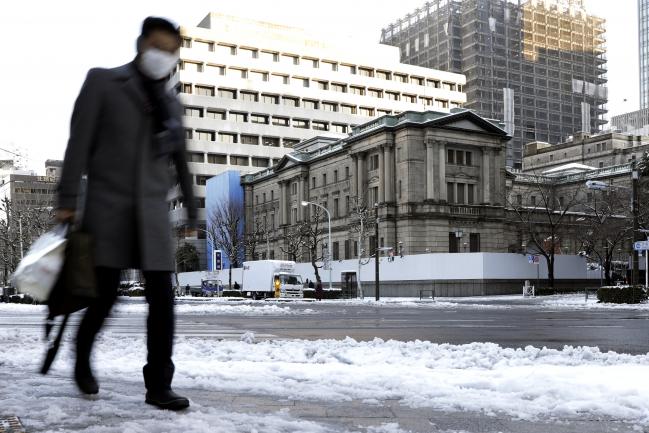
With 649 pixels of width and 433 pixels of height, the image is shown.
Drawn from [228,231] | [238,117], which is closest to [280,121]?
[238,117]

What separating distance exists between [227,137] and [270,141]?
630 cm

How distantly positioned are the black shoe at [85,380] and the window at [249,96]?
326ft

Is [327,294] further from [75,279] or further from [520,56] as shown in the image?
[520,56]

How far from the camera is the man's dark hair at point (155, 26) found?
157 inches

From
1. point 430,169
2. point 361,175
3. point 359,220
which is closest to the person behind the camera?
point 430,169

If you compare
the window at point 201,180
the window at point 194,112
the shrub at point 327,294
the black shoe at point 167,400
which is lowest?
the shrub at point 327,294

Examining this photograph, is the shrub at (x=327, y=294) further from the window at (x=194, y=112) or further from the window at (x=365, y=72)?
the window at (x=365, y=72)

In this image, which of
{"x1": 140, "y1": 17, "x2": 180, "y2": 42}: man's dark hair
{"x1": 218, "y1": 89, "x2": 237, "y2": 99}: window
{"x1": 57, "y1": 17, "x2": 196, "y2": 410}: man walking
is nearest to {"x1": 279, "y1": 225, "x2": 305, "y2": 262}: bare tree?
{"x1": 218, "y1": 89, "x2": 237, "y2": 99}: window

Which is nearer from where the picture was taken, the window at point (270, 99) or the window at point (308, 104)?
the window at point (270, 99)

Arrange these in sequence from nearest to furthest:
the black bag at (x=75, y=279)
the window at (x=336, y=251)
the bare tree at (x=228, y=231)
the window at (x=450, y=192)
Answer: the black bag at (x=75, y=279) < the window at (x=450, y=192) < the window at (x=336, y=251) < the bare tree at (x=228, y=231)

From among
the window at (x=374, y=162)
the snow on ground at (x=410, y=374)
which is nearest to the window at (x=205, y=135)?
the window at (x=374, y=162)

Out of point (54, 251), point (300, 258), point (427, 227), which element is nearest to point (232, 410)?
point (54, 251)

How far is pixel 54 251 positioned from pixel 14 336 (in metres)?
7.60

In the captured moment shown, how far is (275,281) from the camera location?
4928 centimetres
